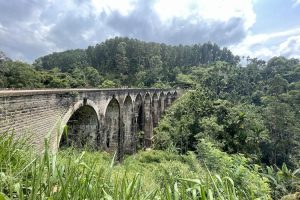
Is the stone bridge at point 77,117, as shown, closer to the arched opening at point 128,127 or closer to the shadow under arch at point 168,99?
the arched opening at point 128,127

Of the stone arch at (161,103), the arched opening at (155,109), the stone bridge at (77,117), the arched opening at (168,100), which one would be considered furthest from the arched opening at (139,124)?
the arched opening at (168,100)

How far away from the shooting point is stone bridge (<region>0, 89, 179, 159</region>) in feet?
23.4

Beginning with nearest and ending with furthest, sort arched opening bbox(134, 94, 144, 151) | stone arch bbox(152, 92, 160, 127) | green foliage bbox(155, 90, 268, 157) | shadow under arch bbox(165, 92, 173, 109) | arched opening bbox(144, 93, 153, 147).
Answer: green foliage bbox(155, 90, 268, 157) < arched opening bbox(134, 94, 144, 151) < arched opening bbox(144, 93, 153, 147) < stone arch bbox(152, 92, 160, 127) < shadow under arch bbox(165, 92, 173, 109)

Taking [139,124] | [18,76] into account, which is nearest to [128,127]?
Answer: [139,124]

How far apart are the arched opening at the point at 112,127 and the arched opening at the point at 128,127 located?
9.25 ft

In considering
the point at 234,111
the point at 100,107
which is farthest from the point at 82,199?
the point at 234,111

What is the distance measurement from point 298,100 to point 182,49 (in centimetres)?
6425

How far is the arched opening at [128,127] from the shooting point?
77.8ft

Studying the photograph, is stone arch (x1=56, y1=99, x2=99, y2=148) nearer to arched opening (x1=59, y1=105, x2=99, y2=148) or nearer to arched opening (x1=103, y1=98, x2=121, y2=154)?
arched opening (x1=59, y1=105, x2=99, y2=148)

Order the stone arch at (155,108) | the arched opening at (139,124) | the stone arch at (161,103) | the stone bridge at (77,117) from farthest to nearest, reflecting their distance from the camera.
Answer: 1. the stone arch at (161,103)
2. the stone arch at (155,108)
3. the arched opening at (139,124)
4. the stone bridge at (77,117)

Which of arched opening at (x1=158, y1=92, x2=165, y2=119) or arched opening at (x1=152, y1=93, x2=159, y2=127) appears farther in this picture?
arched opening at (x1=158, y1=92, x2=165, y2=119)

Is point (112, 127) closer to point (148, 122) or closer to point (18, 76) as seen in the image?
point (148, 122)

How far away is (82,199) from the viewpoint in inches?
91.7

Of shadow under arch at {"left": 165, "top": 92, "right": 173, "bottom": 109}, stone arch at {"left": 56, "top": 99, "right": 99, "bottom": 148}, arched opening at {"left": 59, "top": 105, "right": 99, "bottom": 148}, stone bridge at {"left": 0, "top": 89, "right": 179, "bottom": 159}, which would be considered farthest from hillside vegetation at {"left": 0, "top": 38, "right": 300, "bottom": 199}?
shadow under arch at {"left": 165, "top": 92, "right": 173, "bottom": 109}
